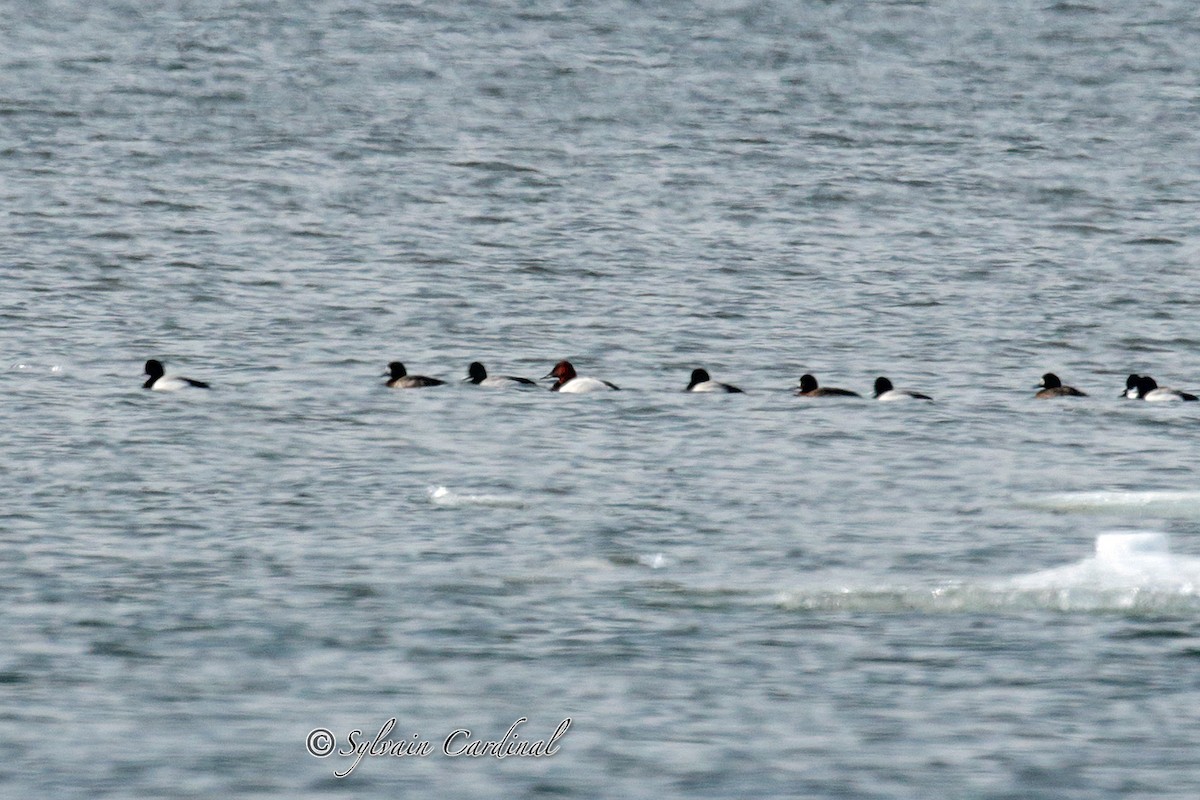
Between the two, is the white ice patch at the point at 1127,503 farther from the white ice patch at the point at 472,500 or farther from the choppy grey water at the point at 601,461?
the white ice patch at the point at 472,500

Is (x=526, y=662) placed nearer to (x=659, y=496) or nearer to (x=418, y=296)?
(x=659, y=496)

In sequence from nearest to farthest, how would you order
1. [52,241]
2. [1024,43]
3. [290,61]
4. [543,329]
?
[543,329], [52,241], [290,61], [1024,43]

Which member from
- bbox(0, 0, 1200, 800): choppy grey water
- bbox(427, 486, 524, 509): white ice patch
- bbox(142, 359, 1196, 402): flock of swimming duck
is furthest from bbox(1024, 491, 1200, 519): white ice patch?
bbox(142, 359, 1196, 402): flock of swimming duck

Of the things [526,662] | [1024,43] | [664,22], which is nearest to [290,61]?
[664,22]

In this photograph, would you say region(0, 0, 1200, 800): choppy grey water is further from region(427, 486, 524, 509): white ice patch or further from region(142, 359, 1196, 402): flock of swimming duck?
region(142, 359, 1196, 402): flock of swimming duck

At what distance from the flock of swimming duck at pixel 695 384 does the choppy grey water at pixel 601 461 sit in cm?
36

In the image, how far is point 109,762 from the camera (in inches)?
554

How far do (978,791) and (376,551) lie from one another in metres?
7.55

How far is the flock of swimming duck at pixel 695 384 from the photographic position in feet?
98.5

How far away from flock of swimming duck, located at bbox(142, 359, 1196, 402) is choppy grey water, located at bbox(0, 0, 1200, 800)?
36cm

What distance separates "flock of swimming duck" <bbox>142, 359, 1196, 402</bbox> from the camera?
30.0 meters

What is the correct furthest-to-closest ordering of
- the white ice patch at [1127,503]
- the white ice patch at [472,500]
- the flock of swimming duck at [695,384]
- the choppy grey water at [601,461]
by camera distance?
the flock of swimming duck at [695,384] → the white ice patch at [472,500] → the white ice patch at [1127,503] → the choppy grey water at [601,461]

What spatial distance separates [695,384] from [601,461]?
5.67 m

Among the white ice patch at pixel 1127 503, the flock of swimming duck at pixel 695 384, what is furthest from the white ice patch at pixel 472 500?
the flock of swimming duck at pixel 695 384
